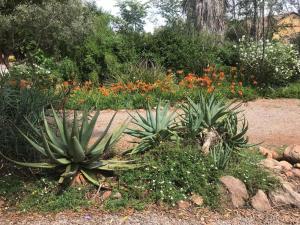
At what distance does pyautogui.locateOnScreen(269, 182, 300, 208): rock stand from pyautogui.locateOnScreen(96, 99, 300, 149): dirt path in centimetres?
189

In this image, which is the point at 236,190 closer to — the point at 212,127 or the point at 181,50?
the point at 212,127

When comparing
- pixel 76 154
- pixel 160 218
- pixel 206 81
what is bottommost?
pixel 160 218

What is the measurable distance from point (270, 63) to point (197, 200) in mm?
9356

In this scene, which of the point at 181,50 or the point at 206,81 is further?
the point at 181,50

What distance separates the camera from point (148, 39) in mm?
14453

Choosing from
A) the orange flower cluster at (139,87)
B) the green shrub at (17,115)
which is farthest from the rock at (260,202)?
the orange flower cluster at (139,87)

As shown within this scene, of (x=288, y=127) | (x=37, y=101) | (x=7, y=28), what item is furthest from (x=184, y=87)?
(x=37, y=101)

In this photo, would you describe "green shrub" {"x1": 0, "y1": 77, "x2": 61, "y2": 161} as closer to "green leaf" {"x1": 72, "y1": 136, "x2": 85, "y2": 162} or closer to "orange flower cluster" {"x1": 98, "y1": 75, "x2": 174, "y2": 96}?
"green leaf" {"x1": 72, "y1": 136, "x2": 85, "y2": 162}

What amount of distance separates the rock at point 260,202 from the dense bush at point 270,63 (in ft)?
29.1

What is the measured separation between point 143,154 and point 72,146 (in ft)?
3.44

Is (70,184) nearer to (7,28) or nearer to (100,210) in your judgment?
(100,210)

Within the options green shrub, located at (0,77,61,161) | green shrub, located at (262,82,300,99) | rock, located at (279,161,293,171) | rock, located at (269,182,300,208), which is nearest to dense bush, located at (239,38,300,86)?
green shrub, located at (262,82,300,99)

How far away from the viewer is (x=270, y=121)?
348 inches

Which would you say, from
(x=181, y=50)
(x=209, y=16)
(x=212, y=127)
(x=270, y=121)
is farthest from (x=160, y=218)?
(x=209, y=16)
